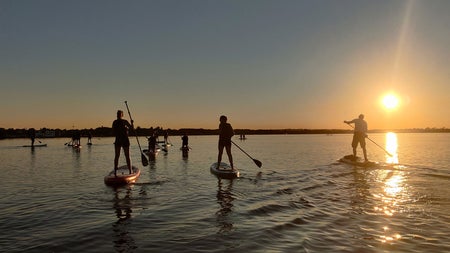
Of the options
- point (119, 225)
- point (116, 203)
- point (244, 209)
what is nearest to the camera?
point (119, 225)

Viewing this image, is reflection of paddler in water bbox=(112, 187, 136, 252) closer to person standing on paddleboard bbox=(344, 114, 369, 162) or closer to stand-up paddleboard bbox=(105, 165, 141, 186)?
stand-up paddleboard bbox=(105, 165, 141, 186)

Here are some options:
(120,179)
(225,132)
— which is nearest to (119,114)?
(120,179)

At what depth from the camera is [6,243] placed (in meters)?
6.14

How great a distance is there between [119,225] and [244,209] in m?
3.22

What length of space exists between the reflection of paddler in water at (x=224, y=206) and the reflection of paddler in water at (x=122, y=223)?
1803 millimetres

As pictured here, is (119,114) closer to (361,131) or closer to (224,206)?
(224,206)

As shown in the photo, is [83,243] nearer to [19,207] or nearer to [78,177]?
[19,207]

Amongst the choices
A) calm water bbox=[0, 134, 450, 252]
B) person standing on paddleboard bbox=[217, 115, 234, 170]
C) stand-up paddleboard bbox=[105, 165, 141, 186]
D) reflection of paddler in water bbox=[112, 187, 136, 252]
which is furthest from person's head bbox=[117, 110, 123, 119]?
person standing on paddleboard bbox=[217, 115, 234, 170]

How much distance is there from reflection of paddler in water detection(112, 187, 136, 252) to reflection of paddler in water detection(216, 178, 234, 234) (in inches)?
71.0

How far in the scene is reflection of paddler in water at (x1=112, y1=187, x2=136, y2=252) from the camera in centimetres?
600

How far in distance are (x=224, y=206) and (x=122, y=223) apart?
2899mm

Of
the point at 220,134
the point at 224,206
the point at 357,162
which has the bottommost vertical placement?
the point at 224,206

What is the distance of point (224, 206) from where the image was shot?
9359 millimetres

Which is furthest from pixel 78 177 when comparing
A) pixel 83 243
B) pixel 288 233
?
pixel 288 233
